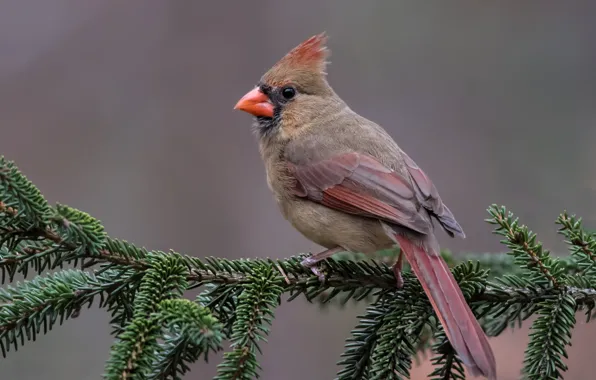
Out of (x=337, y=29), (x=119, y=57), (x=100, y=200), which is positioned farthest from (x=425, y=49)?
(x=100, y=200)

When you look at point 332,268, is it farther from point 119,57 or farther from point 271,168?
point 119,57

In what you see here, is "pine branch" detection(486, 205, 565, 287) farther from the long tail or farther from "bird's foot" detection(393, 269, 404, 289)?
"bird's foot" detection(393, 269, 404, 289)

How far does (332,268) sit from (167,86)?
165 inches

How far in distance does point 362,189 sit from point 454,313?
85cm

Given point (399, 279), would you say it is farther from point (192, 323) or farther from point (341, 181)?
point (192, 323)

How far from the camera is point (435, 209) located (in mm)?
2668

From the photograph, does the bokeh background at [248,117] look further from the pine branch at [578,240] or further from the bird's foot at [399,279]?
the pine branch at [578,240]

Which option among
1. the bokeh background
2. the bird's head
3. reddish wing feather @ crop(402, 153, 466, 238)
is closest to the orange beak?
the bird's head

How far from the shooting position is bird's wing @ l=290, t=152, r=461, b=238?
2.59m

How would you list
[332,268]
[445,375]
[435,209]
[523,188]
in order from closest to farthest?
[445,375]
[332,268]
[435,209]
[523,188]

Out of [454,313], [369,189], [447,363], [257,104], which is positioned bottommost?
[447,363]

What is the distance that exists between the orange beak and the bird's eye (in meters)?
0.09

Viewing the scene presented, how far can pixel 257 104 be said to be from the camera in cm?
326

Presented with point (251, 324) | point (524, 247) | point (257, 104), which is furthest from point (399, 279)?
point (257, 104)
